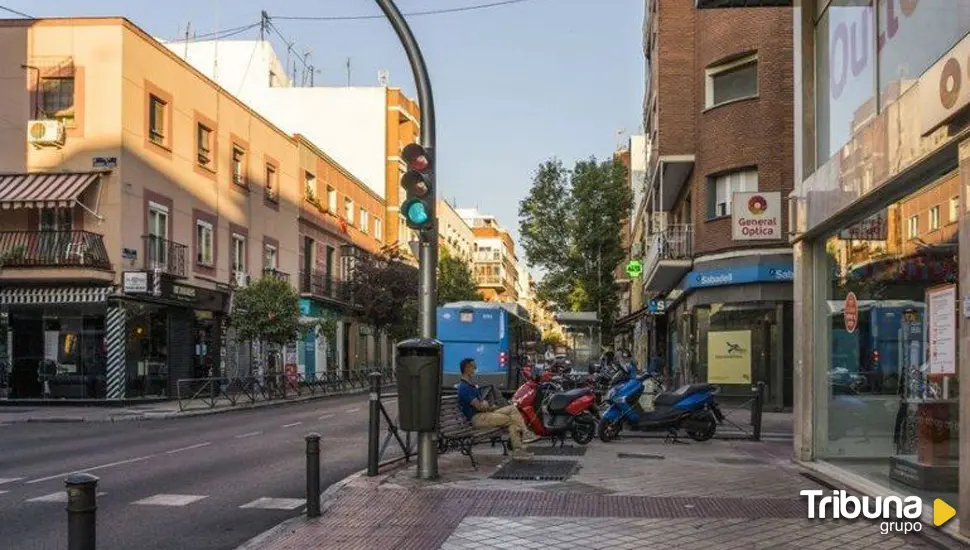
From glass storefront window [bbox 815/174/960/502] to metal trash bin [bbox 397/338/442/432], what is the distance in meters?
4.71

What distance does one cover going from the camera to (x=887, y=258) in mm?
9312

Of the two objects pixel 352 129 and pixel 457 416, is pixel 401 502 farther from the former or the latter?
pixel 352 129

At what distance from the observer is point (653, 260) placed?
3156cm

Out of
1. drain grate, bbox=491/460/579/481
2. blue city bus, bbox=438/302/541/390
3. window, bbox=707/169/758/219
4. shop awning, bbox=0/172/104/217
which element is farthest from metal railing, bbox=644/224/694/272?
shop awning, bbox=0/172/104/217

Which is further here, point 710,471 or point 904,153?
point 710,471

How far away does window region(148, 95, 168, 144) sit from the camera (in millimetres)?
28750

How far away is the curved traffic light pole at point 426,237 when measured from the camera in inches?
400

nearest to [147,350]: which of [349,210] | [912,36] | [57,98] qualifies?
[57,98]

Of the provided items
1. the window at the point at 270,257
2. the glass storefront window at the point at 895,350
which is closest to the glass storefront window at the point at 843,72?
the glass storefront window at the point at 895,350

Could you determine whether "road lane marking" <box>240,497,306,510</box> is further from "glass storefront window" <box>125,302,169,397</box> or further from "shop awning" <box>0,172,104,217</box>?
"glass storefront window" <box>125,302,169,397</box>

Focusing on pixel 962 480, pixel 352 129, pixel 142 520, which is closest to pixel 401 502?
pixel 142 520

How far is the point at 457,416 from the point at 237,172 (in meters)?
25.7

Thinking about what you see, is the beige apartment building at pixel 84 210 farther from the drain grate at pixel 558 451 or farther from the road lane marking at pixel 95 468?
the drain grate at pixel 558 451

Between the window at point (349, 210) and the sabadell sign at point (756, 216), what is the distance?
31.9 meters
